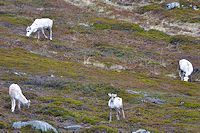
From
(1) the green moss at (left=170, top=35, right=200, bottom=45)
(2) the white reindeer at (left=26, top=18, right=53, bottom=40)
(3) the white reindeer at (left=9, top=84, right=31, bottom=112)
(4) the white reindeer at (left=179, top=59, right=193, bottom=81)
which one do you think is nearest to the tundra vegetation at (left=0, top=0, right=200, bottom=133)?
(1) the green moss at (left=170, top=35, right=200, bottom=45)

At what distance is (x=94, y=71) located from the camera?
4194 centimetres

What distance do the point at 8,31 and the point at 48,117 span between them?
103 feet

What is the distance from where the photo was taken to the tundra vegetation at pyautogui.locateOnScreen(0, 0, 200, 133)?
2633 centimetres

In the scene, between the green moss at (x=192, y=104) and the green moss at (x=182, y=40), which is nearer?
the green moss at (x=192, y=104)

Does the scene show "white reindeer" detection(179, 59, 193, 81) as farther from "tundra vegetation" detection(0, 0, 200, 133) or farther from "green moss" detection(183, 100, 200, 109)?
"green moss" detection(183, 100, 200, 109)

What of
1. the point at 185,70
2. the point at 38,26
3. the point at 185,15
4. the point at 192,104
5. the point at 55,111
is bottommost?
the point at 192,104

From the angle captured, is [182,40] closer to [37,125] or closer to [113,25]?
[113,25]

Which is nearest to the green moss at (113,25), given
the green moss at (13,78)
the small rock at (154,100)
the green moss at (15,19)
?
the green moss at (15,19)

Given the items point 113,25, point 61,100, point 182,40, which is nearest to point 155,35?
point 182,40

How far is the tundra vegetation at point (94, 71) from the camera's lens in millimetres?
26328

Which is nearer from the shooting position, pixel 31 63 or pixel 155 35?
pixel 31 63

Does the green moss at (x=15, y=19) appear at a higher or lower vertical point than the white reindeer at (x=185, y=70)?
higher

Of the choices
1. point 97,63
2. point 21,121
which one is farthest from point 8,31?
point 21,121

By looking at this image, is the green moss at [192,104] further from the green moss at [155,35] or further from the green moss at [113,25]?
the green moss at [113,25]
